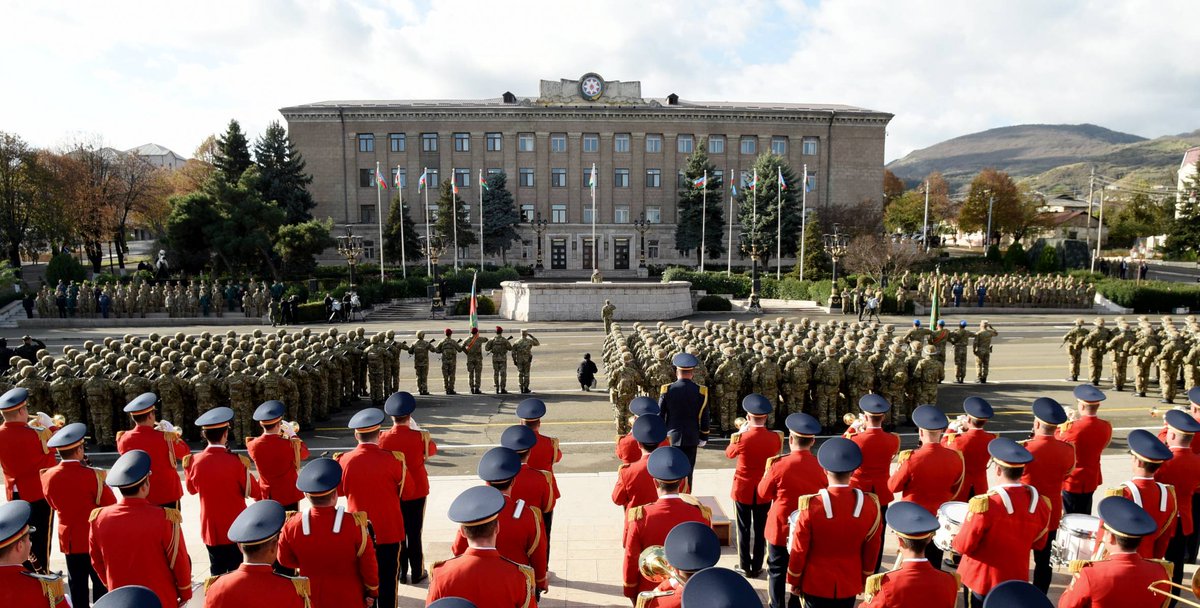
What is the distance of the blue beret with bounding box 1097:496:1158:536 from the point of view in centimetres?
415

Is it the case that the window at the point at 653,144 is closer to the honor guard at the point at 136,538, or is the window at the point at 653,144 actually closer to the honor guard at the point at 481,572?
the honor guard at the point at 136,538

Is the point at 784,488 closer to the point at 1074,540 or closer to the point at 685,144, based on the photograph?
the point at 1074,540

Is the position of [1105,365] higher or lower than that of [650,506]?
lower

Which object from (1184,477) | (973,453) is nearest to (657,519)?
(973,453)

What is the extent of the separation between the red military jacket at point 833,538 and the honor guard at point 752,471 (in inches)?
64.1

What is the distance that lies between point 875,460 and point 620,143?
195ft

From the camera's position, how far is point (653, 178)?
64.4 meters

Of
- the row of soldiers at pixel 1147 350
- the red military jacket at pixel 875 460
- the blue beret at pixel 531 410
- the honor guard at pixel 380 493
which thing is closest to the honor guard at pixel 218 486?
the honor guard at pixel 380 493

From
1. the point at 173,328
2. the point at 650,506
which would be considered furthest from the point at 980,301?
the point at 173,328

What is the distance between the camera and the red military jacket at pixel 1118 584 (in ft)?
13.5

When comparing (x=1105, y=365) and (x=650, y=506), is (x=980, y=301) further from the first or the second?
(x=650, y=506)

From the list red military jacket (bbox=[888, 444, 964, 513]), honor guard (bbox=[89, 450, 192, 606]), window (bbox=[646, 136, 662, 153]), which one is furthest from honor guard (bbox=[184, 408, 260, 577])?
window (bbox=[646, 136, 662, 153])

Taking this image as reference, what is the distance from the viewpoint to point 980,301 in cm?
3647

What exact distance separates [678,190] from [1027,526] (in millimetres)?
60386
